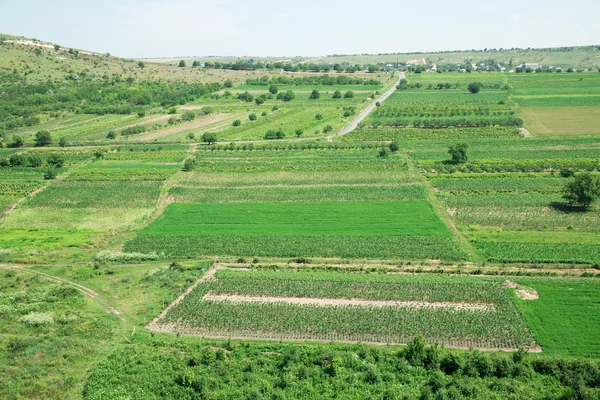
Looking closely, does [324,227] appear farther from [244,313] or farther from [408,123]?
[408,123]

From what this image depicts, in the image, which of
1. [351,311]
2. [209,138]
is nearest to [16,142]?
[209,138]

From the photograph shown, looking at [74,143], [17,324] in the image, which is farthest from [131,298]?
[74,143]

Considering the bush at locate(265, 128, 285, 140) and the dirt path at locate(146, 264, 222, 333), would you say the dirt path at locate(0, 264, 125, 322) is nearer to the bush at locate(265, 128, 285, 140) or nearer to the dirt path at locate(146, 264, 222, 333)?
the dirt path at locate(146, 264, 222, 333)

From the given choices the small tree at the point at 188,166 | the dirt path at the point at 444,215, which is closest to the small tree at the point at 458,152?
the dirt path at the point at 444,215

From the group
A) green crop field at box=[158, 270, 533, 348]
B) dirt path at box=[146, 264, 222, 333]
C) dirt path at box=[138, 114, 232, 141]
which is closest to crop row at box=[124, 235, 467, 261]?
dirt path at box=[146, 264, 222, 333]

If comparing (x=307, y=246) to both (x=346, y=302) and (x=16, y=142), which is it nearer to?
(x=346, y=302)

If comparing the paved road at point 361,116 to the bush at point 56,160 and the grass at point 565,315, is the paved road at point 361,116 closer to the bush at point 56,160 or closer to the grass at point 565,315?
the bush at point 56,160
